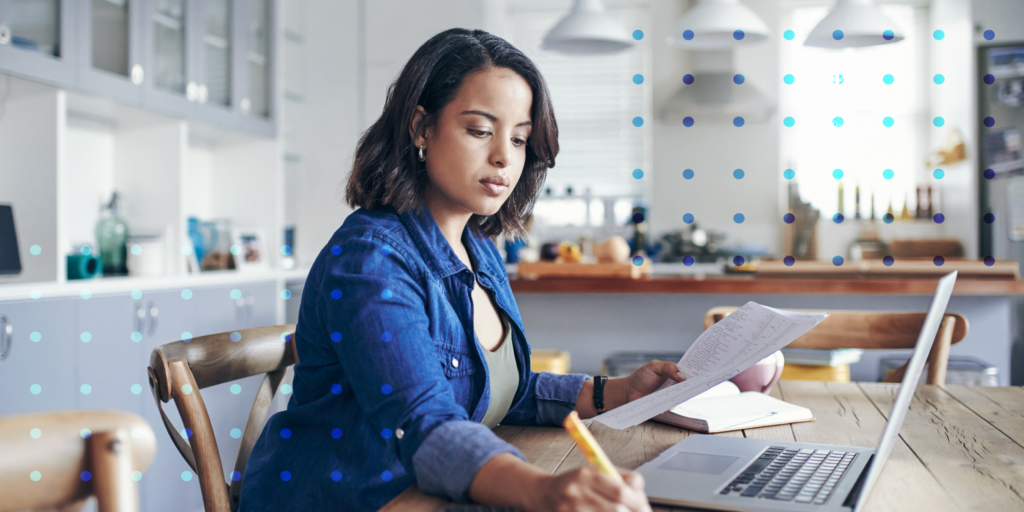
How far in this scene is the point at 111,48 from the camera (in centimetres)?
233

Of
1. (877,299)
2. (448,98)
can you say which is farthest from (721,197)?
(448,98)

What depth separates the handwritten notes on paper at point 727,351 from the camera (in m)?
0.79

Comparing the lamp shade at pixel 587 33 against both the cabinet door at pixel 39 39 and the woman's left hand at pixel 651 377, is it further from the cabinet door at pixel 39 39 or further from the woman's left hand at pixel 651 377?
the woman's left hand at pixel 651 377

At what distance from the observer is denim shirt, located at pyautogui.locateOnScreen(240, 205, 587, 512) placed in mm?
690

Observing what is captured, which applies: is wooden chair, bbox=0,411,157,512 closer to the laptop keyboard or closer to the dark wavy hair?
the laptop keyboard

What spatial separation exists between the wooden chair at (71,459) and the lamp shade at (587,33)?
9.46 ft

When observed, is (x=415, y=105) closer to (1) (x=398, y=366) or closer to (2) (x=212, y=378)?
(1) (x=398, y=366)

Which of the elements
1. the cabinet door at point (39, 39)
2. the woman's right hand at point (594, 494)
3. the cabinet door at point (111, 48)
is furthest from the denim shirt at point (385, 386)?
the cabinet door at point (111, 48)

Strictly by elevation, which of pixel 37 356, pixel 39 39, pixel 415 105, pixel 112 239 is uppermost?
pixel 39 39

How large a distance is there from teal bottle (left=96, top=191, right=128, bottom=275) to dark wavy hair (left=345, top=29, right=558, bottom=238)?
185 cm

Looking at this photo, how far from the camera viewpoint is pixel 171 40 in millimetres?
2652

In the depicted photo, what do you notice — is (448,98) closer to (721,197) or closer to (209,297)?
(209,297)

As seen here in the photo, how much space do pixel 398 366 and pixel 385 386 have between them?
0.02m

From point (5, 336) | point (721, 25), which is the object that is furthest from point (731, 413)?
point (721, 25)
